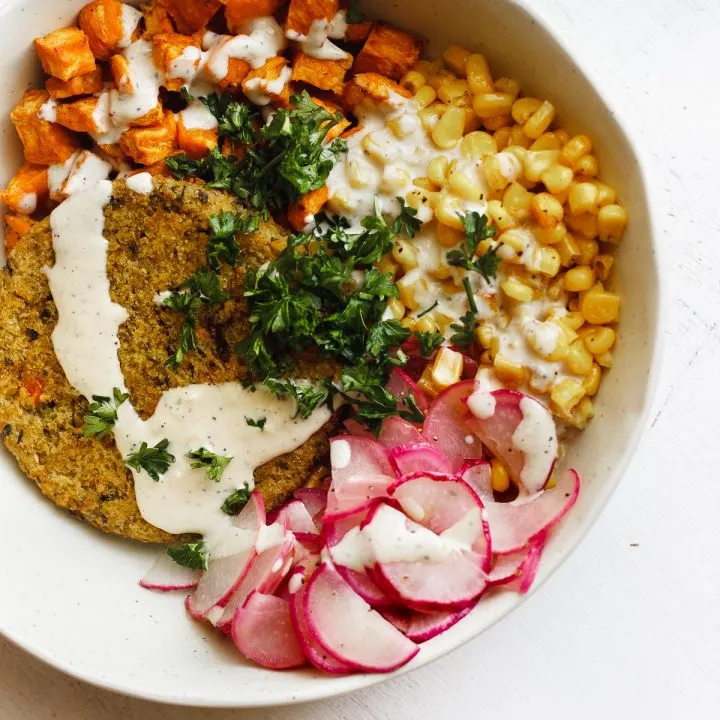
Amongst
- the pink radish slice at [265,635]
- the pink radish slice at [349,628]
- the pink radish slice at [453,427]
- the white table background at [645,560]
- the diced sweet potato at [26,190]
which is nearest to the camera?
the pink radish slice at [349,628]

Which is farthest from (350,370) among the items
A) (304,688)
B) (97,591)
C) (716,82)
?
(716,82)

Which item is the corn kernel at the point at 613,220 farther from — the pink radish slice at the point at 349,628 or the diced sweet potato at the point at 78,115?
the diced sweet potato at the point at 78,115

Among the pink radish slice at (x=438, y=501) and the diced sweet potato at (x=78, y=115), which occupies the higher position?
the diced sweet potato at (x=78, y=115)

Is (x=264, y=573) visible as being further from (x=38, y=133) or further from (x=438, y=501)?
(x=38, y=133)

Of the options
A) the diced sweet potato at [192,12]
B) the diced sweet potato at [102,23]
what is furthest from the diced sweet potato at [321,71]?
the diced sweet potato at [102,23]

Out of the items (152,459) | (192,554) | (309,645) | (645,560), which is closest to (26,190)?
(152,459)

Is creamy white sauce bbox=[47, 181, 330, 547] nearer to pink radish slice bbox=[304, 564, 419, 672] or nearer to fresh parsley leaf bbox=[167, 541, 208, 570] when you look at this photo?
fresh parsley leaf bbox=[167, 541, 208, 570]
